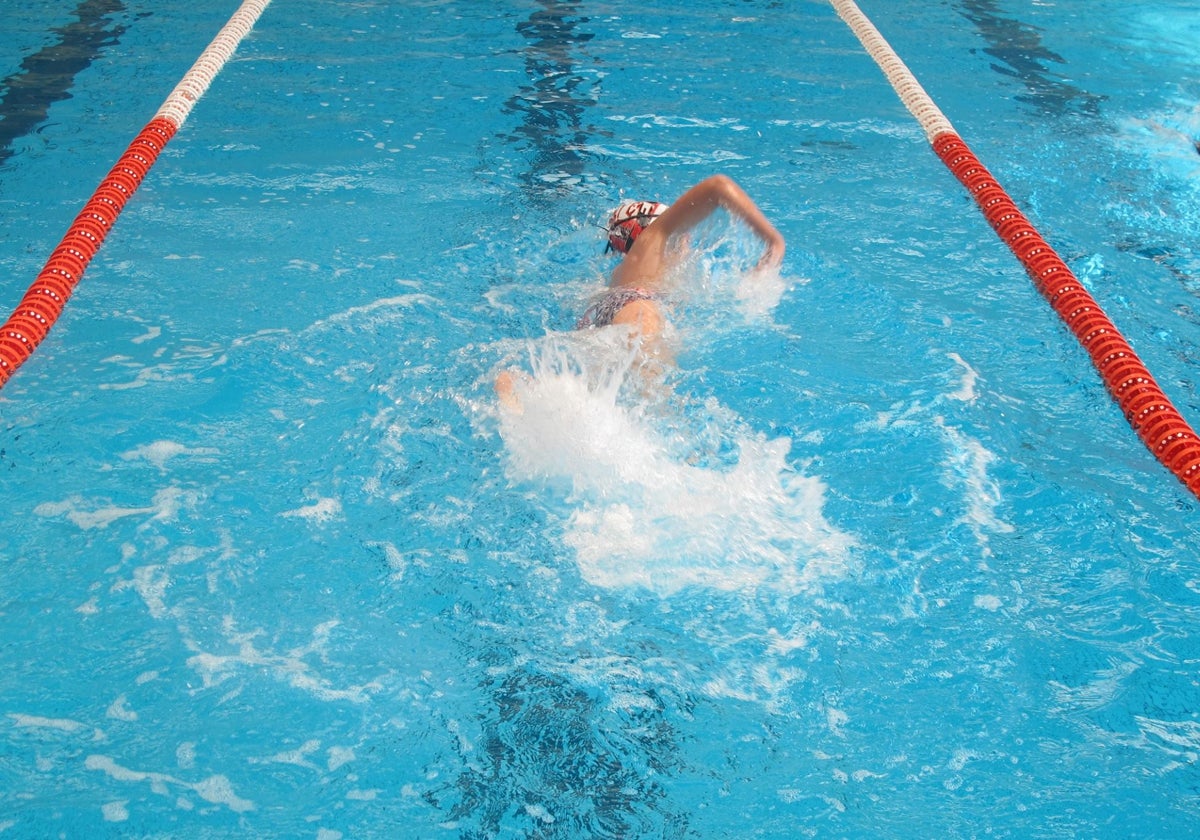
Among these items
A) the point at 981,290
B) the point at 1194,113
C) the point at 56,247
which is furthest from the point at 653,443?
the point at 1194,113

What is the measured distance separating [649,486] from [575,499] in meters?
0.22

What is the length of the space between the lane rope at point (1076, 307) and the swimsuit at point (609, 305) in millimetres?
1603

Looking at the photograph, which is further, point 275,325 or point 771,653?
point 275,325

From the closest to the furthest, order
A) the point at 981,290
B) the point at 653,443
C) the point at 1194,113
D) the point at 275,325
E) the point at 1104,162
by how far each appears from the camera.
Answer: the point at 653,443 → the point at 275,325 → the point at 981,290 → the point at 1104,162 → the point at 1194,113

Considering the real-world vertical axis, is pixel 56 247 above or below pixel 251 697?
above

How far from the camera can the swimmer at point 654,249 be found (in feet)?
12.1

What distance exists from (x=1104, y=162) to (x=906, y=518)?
3271 millimetres

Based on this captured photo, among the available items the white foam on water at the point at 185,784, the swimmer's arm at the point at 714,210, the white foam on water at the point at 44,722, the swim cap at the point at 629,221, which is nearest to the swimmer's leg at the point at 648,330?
the swimmer's arm at the point at 714,210

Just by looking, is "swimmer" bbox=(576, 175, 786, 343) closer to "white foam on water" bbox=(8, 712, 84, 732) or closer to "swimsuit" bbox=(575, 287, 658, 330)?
"swimsuit" bbox=(575, 287, 658, 330)

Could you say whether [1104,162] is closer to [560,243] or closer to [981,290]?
[981,290]

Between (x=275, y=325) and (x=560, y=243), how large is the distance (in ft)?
4.17

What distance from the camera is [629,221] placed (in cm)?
416

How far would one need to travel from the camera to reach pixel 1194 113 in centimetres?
604

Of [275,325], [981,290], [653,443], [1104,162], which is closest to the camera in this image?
[653,443]
